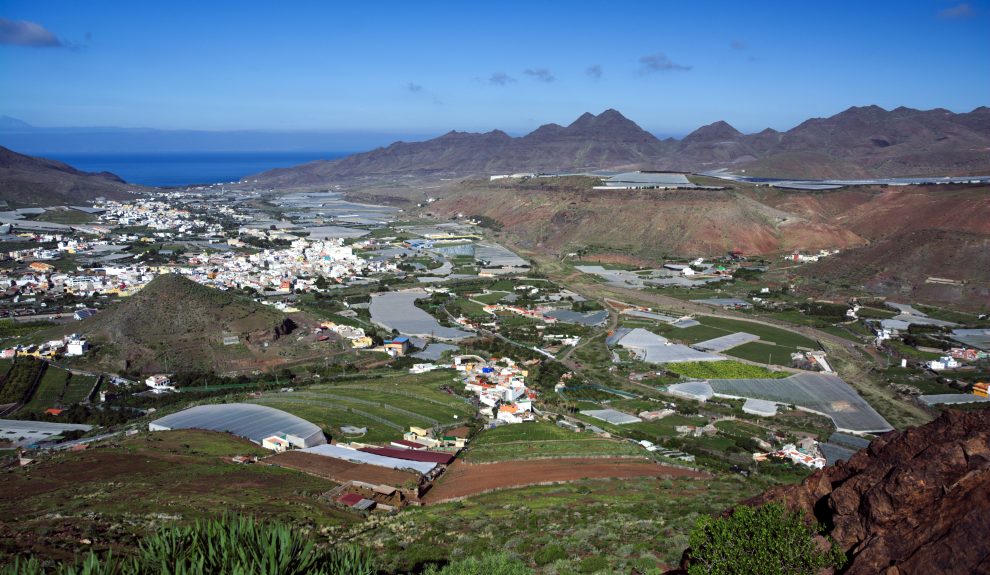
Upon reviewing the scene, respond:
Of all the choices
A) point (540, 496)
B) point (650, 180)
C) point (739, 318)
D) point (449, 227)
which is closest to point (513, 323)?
point (739, 318)

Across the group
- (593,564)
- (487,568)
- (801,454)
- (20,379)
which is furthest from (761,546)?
(20,379)

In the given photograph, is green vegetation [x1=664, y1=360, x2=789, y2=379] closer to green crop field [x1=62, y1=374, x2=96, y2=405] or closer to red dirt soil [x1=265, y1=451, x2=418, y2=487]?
red dirt soil [x1=265, y1=451, x2=418, y2=487]

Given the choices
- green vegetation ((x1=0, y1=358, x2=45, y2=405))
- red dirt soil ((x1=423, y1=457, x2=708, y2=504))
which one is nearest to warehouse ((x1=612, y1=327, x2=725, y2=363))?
red dirt soil ((x1=423, y1=457, x2=708, y2=504))

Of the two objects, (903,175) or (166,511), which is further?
(903,175)

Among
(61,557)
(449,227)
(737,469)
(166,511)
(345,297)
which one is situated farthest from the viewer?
(449,227)

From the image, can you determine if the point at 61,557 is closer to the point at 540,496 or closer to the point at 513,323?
the point at 540,496

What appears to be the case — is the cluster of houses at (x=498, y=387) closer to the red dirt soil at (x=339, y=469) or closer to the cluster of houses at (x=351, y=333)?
the cluster of houses at (x=351, y=333)

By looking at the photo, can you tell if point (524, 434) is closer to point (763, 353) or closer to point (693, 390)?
point (693, 390)
